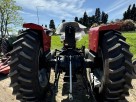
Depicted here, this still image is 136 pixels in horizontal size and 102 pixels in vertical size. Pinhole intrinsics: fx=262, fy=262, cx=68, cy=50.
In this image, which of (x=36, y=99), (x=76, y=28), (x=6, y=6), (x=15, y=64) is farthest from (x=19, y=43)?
(x=6, y=6)

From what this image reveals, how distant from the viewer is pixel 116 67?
4777mm

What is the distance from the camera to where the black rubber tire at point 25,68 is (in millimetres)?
4855

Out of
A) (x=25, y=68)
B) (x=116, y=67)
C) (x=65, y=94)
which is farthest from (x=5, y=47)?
(x=116, y=67)

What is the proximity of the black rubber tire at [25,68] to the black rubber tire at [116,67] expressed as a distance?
4.33 ft

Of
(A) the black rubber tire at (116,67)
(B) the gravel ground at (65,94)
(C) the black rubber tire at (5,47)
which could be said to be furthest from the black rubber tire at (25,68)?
(C) the black rubber tire at (5,47)

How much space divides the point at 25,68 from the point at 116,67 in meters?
1.67

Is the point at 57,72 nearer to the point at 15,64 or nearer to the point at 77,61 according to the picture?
the point at 77,61

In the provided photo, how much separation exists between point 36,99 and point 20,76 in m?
0.64

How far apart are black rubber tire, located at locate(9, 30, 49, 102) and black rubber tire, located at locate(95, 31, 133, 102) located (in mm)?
1319

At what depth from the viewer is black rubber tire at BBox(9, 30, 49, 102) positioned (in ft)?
15.9

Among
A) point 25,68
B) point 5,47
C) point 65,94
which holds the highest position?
point 25,68

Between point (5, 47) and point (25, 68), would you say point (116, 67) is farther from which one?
point (5, 47)

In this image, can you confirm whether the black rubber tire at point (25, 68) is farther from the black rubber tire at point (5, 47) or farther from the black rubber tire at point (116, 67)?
the black rubber tire at point (5, 47)

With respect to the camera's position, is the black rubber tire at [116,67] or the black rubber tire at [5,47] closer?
the black rubber tire at [116,67]
